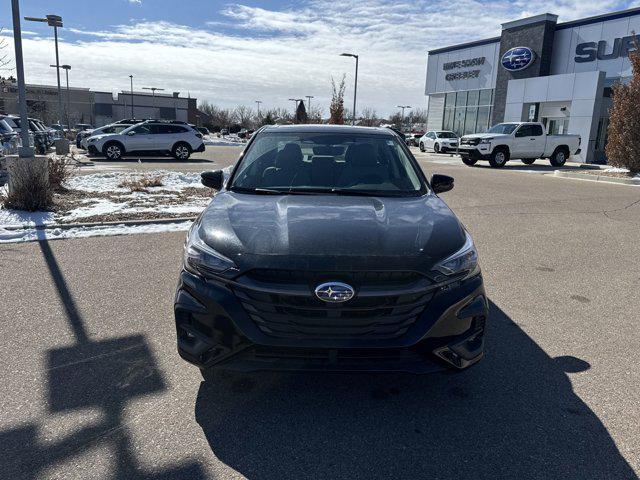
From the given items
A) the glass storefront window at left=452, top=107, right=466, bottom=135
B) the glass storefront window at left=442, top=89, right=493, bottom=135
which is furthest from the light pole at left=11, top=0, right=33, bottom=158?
the glass storefront window at left=452, top=107, right=466, bottom=135

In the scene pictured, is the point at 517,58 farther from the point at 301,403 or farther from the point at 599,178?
the point at 301,403

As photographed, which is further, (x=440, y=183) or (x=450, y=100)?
(x=450, y=100)

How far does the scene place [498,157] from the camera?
22766 millimetres

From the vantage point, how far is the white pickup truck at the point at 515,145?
2256 centimetres

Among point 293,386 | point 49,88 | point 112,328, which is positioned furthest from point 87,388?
point 49,88

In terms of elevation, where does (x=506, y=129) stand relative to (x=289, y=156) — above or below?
above

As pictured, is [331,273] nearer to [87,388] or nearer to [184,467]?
[184,467]

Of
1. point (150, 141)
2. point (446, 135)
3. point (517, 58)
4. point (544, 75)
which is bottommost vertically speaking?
point (150, 141)

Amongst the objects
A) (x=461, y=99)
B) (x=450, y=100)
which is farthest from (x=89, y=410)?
(x=450, y=100)

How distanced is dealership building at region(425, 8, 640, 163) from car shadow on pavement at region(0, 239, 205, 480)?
30.0 meters

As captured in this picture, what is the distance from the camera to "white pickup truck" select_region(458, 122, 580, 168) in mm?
22562

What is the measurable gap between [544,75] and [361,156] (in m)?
35.5

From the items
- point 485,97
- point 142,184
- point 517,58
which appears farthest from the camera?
point 485,97

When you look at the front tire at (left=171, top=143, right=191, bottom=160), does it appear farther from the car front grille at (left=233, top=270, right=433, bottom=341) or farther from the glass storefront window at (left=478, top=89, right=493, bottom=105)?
the glass storefront window at (left=478, top=89, right=493, bottom=105)
